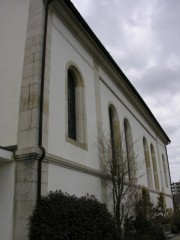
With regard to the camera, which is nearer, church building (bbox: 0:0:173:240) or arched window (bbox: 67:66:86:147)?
church building (bbox: 0:0:173:240)

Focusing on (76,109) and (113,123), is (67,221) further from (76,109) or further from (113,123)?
(113,123)

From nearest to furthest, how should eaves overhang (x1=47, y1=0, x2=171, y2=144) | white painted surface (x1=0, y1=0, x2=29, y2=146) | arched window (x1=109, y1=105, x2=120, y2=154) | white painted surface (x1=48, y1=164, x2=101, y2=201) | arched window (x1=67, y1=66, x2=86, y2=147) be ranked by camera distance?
white painted surface (x1=48, y1=164, x2=101, y2=201)
white painted surface (x1=0, y1=0, x2=29, y2=146)
arched window (x1=67, y1=66, x2=86, y2=147)
eaves overhang (x1=47, y1=0, x2=171, y2=144)
arched window (x1=109, y1=105, x2=120, y2=154)

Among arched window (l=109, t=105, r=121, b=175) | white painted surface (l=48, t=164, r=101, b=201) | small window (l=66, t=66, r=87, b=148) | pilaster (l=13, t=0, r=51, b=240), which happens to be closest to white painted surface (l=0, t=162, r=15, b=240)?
pilaster (l=13, t=0, r=51, b=240)

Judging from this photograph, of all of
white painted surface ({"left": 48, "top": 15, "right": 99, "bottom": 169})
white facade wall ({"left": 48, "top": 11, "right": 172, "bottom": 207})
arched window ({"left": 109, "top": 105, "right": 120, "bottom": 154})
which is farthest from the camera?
arched window ({"left": 109, "top": 105, "right": 120, "bottom": 154})

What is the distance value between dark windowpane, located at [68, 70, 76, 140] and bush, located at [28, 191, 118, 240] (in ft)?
9.74

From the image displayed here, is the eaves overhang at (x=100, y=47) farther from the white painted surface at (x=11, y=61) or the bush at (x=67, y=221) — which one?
the bush at (x=67, y=221)

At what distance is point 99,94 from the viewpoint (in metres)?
12.3

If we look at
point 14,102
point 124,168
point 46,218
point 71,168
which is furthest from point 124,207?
point 14,102

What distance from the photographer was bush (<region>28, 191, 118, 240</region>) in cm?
613

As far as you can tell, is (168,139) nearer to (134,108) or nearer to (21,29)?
(134,108)

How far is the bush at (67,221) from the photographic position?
6129 millimetres

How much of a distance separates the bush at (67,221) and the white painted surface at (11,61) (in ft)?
6.40

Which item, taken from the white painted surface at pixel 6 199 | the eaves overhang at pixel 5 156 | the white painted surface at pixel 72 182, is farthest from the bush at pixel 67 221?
the eaves overhang at pixel 5 156

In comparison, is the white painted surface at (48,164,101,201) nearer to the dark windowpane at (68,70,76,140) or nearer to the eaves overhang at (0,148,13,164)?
the eaves overhang at (0,148,13,164)
